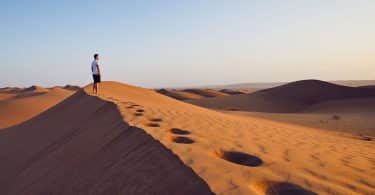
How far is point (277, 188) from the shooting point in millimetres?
3154

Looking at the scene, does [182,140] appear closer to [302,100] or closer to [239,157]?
[239,157]

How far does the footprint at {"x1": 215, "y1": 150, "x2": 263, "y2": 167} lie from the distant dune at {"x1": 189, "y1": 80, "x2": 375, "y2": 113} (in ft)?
66.2

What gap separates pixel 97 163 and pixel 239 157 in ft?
5.79

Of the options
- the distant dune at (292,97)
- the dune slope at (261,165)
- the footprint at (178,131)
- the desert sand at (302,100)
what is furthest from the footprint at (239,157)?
the distant dune at (292,97)

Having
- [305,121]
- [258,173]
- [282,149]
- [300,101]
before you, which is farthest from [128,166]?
[300,101]

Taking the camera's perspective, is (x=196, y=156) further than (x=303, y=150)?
No

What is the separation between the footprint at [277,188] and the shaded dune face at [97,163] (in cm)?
48

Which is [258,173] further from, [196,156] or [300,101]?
[300,101]

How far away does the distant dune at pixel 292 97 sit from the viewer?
25047 millimetres

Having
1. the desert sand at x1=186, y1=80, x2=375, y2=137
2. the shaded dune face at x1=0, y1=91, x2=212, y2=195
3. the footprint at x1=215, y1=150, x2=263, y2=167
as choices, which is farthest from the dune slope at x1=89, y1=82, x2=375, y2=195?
the desert sand at x1=186, y1=80, x2=375, y2=137

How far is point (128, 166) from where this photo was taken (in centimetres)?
389

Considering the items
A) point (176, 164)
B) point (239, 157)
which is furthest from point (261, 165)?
point (176, 164)

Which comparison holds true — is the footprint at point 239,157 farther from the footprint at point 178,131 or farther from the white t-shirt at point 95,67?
the white t-shirt at point 95,67

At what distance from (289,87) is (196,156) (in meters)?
25.8
